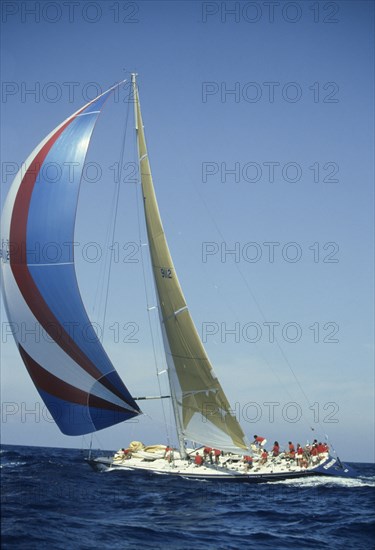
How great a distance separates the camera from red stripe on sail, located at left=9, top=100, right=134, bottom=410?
21.5 meters

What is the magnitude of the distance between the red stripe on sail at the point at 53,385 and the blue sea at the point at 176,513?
2.71 m

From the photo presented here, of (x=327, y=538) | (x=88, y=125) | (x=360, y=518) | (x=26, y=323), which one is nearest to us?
(x=327, y=538)

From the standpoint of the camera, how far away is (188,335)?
24.1m

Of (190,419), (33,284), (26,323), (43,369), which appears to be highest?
(33,284)

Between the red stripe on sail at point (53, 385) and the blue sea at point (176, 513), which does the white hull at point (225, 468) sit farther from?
the red stripe on sail at point (53, 385)

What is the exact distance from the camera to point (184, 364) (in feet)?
79.2

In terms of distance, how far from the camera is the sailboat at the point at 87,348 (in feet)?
70.8

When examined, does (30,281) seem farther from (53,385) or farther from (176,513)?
(176,513)

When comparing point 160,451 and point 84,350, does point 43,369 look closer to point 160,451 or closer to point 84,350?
point 84,350

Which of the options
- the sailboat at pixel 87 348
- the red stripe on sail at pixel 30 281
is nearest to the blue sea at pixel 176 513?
the sailboat at pixel 87 348

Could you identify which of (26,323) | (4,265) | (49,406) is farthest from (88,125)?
(49,406)

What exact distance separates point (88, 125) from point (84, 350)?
860cm

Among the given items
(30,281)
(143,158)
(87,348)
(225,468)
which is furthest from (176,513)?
(143,158)

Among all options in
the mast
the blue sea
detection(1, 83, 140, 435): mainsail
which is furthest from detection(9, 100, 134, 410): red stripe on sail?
A: the blue sea
